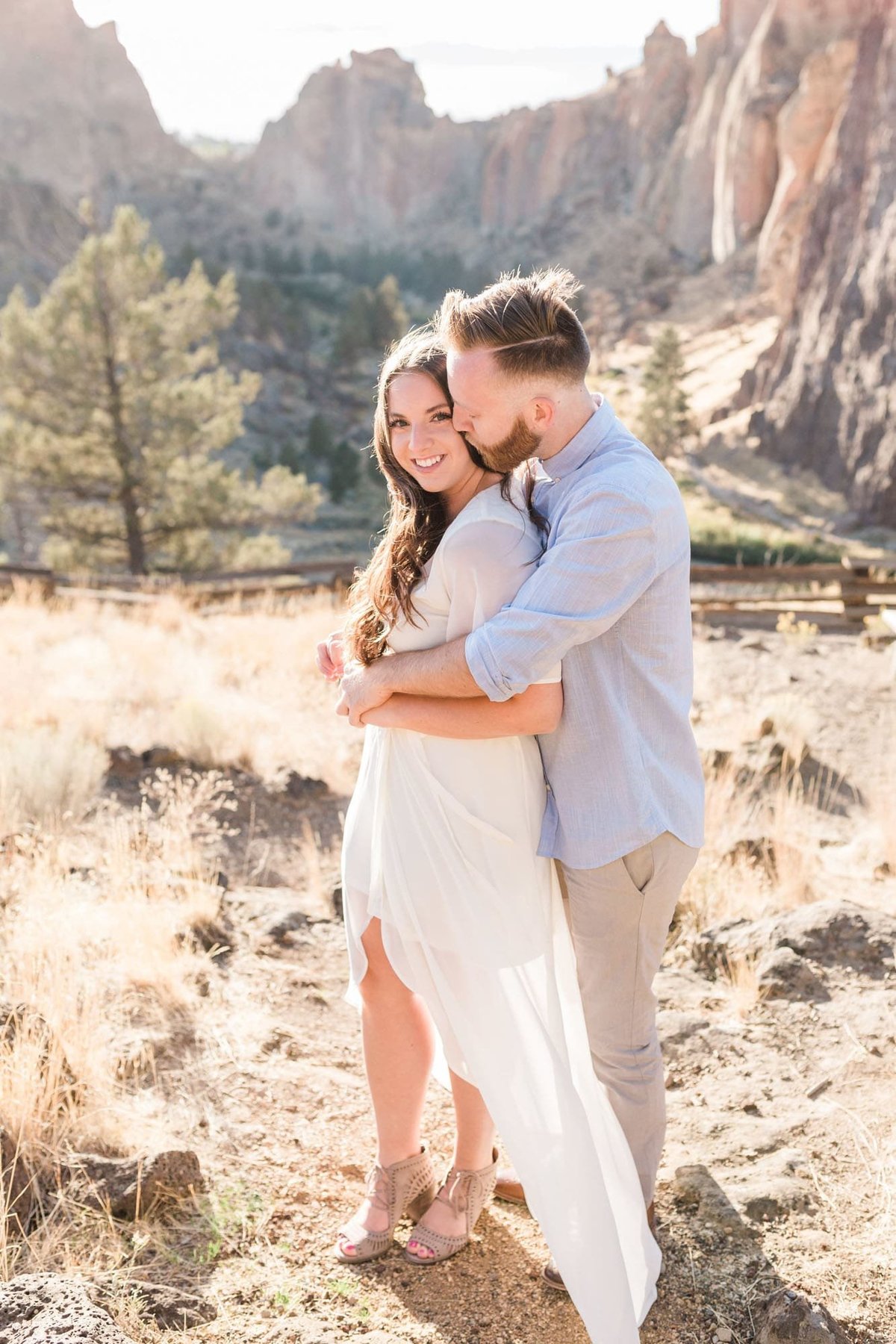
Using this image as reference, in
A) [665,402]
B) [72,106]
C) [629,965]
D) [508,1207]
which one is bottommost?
[508,1207]

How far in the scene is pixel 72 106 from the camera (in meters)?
105

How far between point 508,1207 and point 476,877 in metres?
1.02

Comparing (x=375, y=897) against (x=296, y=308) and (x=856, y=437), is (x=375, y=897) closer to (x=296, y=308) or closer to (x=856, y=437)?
(x=856, y=437)

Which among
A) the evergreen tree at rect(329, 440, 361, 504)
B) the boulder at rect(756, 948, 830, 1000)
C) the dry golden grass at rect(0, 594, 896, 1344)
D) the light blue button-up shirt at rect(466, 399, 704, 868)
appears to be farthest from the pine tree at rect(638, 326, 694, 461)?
the light blue button-up shirt at rect(466, 399, 704, 868)

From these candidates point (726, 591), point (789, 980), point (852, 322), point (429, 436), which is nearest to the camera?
point (429, 436)

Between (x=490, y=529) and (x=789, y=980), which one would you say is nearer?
(x=490, y=529)

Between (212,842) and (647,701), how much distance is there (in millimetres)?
3349

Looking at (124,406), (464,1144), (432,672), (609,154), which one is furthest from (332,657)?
(609,154)

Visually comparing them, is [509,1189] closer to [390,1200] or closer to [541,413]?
[390,1200]

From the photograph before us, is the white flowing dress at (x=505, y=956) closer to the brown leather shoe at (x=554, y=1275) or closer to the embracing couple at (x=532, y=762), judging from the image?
the embracing couple at (x=532, y=762)

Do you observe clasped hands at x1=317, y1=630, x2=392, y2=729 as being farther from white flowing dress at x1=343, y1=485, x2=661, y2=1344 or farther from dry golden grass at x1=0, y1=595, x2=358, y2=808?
dry golden grass at x1=0, y1=595, x2=358, y2=808

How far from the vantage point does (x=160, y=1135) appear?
8.30 feet

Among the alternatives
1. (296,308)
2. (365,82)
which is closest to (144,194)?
(365,82)

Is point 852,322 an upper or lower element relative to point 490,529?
upper
